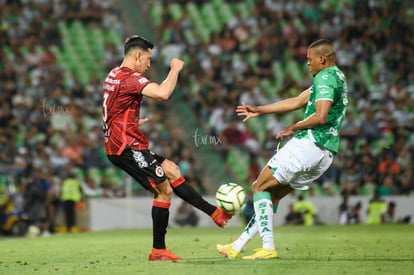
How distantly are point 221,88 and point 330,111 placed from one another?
14.2 m

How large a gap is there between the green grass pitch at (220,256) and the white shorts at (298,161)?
35.5 inches

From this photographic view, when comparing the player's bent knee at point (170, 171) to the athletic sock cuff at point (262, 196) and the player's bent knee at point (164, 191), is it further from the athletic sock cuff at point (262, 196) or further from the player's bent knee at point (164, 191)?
the athletic sock cuff at point (262, 196)

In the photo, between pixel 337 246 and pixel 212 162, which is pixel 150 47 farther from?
pixel 212 162

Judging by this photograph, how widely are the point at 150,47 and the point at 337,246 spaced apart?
3.85 m

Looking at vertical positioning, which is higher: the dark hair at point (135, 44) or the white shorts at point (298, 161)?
the dark hair at point (135, 44)

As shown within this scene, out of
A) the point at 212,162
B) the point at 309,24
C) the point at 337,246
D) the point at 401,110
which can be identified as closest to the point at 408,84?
the point at 401,110

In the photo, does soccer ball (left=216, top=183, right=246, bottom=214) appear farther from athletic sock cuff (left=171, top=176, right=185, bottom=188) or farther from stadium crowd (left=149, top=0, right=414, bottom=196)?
stadium crowd (left=149, top=0, right=414, bottom=196)

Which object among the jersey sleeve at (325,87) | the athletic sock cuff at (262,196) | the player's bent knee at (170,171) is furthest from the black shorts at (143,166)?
the jersey sleeve at (325,87)

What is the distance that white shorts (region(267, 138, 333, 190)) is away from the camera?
8.70 m

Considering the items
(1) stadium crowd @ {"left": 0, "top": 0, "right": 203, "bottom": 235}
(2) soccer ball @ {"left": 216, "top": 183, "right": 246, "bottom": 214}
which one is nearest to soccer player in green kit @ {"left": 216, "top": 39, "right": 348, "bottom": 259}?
(2) soccer ball @ {"left": 216, "top": 183, "right": 246, "bottom": 214}

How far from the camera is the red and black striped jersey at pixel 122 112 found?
9.12 m

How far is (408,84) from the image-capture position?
888 inches

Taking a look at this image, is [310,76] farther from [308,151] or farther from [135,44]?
[308,151]

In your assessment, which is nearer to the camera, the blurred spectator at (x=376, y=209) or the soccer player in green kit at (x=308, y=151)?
the soccer player in green kit at (x=308, y=151)
